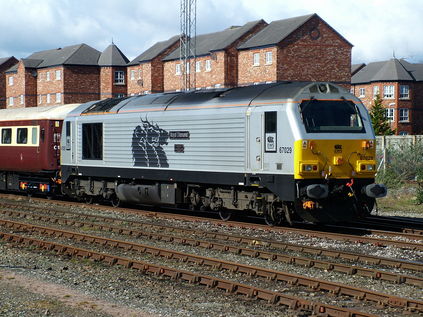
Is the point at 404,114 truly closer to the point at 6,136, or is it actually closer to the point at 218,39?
the point at 218,39

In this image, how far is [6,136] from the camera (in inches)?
1039

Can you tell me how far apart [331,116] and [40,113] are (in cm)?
1288

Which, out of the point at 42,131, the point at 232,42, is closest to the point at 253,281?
the point at 42,131

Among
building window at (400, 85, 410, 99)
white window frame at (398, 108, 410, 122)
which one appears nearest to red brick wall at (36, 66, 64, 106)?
white window frame at (398, 108, 410, 122)

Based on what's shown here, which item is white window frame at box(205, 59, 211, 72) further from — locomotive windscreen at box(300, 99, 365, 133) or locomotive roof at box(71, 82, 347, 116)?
locomotive windscreen at box(300, 99, 365, 133)

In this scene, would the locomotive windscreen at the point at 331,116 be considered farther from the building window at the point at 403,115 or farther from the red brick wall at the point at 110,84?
the red brick wall at the point at 110,84

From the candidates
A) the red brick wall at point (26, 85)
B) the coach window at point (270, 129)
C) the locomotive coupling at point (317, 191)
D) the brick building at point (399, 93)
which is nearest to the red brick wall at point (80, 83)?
the red brick wall at point (26, 85)

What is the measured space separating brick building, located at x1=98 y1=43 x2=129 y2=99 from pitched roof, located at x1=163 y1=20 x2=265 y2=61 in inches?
423

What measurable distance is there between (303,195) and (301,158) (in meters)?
0.84

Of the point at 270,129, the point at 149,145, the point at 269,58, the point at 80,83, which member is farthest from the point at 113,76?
the point at 270,129

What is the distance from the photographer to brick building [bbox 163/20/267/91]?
5950cm

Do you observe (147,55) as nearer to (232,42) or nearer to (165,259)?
(232,42)

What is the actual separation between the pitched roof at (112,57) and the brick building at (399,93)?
27644 mm

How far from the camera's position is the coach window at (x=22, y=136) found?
83.3 ft
